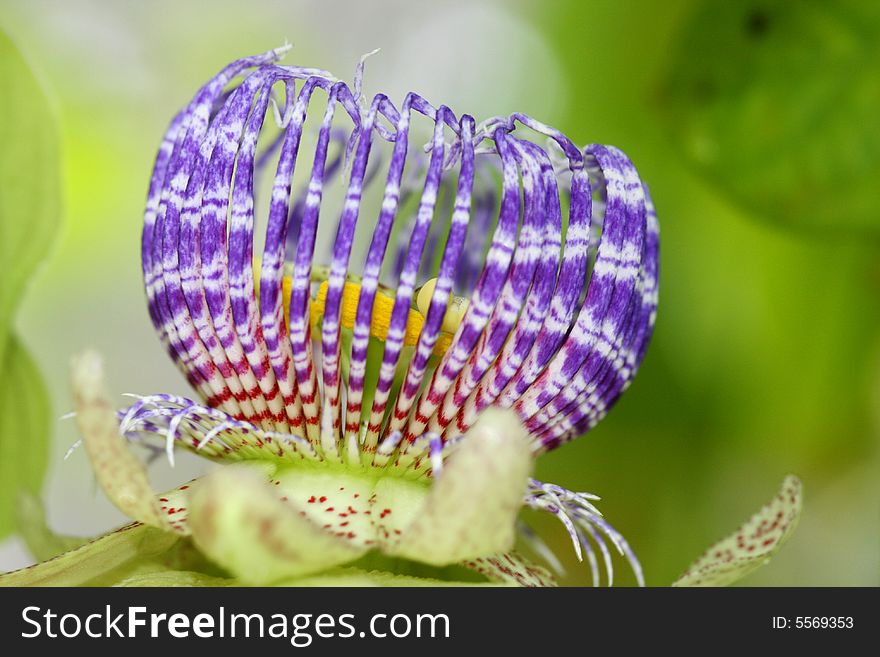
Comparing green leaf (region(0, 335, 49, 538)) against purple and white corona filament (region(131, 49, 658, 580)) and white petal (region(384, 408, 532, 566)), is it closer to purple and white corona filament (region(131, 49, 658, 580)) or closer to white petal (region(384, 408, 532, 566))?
purple and white corona filament (region(131, 49, 658, 580))

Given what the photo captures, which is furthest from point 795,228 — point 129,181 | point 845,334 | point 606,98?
point 129,181

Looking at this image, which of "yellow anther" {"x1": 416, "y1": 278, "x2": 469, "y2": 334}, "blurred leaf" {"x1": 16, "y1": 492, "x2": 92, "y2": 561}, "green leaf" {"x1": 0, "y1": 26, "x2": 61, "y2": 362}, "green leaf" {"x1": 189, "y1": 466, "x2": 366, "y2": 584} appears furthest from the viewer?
"green leaf" {"x1": 0, "y1": 26, "x2": 61, "y2": 362}

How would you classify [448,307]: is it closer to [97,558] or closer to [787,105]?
[97,558]

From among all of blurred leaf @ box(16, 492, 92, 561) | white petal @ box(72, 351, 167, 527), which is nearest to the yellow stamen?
white petal @ box(72, 351, 167, 527)

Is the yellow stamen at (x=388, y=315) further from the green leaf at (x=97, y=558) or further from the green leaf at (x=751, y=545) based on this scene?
the green leaf at (x=751, y=545)

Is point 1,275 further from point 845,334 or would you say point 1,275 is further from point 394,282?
point 845,334

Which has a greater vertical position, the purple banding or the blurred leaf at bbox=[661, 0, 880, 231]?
the blurred leaf at bbox=[661, 0, 880, 231]

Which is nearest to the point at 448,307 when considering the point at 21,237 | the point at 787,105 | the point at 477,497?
the point at 477,497
